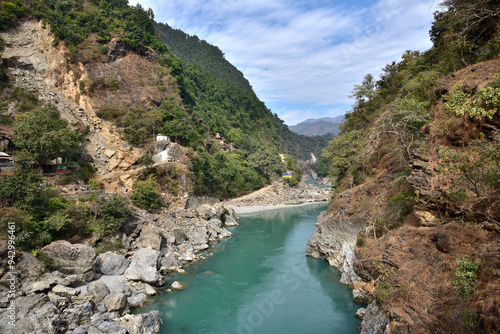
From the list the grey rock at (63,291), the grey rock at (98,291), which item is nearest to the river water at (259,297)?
the grey rock at (98,291)

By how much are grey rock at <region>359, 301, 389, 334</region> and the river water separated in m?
1.58

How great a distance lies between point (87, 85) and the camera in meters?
29.4

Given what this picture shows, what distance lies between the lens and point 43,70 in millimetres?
27703

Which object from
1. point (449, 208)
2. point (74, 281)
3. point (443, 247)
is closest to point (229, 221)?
point (74, 281)

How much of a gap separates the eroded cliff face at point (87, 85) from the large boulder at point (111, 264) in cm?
1024

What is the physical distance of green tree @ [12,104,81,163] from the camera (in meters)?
18.9

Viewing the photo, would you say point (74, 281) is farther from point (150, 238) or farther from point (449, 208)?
point (449, 208)

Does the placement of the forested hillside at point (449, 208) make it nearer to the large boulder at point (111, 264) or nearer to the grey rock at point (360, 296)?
the grey rock at point (360, 296)

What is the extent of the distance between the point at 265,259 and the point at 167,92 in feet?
91.2

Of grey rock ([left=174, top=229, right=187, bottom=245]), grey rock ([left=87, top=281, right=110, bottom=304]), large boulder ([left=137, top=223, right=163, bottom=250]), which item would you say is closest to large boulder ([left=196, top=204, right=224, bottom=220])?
grey rock ([left=174, top=229, right=187, bottom=245])

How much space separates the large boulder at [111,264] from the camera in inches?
562

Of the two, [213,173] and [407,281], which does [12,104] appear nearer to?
[213,173]

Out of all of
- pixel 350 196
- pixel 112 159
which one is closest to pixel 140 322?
pixel 350 196

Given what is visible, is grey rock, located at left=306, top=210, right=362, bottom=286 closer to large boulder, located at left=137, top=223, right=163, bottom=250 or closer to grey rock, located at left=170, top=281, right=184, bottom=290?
grey rock, located at left=170, top=281, right=184, bottom=290
